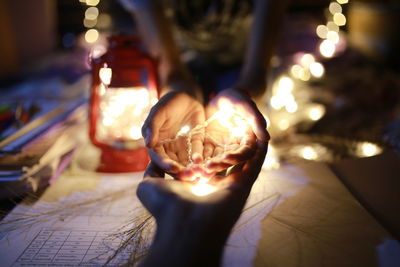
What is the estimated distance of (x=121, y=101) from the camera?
106 cm

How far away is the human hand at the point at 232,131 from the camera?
28.4 inches

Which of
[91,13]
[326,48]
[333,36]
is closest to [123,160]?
[326,48]

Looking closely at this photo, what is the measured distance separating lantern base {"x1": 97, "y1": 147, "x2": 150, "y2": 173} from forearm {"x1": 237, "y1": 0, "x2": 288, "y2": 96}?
0.49 meters

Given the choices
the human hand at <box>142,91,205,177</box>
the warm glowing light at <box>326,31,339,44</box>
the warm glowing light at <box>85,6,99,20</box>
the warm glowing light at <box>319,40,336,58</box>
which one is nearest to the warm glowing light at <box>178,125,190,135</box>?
the human hand at <box>142,91,205,177</box>

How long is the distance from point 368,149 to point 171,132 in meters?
0.81

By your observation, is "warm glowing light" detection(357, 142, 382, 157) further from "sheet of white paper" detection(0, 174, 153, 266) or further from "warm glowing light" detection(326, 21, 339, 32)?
"warm glowing light" detection(326, 21, 339, 32)

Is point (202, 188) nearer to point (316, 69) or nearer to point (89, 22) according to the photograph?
point (316, 69)

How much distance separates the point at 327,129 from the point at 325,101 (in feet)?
0.96

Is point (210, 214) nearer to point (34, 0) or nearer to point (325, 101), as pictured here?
point (325, 101)

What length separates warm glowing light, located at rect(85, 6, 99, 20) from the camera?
2467 millimetres

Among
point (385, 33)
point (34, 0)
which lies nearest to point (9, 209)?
point (34, 0)

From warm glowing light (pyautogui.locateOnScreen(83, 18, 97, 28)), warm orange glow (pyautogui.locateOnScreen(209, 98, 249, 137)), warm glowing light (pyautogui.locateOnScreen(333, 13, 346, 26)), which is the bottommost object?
warm orange glow (pyautogui.locateOnScreen(209, 98, 249, 137))

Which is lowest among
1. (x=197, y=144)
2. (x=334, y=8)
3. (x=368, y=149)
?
(x=368, y=149)

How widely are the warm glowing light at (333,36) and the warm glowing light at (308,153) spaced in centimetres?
115
